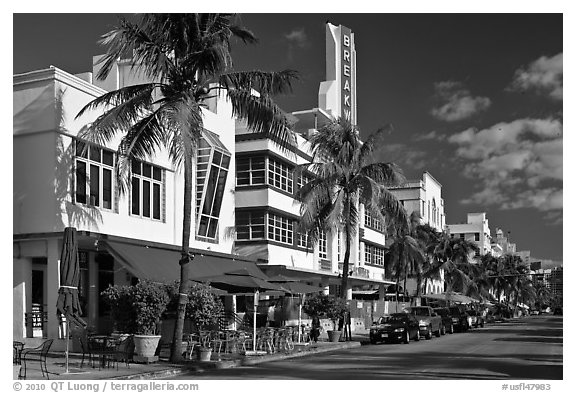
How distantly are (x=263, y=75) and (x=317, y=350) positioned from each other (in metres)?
11.4

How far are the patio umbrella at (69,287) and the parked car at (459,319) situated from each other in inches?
1323

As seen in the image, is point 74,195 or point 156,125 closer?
point 156,125

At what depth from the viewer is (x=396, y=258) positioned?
195 ft

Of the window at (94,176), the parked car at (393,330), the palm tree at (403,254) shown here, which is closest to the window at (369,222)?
the palm tree at (403,254)

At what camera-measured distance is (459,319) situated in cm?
Answer: 4944

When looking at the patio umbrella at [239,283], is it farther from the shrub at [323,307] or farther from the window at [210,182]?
the shrub at [323,307]

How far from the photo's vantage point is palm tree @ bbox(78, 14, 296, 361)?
64.5 ft

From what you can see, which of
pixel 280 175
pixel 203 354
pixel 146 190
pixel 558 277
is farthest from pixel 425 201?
pixel 203 354

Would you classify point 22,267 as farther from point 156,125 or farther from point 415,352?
point 415,352

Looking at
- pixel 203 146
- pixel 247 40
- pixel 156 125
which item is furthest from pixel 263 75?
pixel 203 146

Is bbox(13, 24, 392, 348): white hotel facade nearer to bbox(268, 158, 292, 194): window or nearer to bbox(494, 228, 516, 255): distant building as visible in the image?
bbox(268, 158, 292, 194): window

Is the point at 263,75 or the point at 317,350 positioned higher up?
the point at 263,75

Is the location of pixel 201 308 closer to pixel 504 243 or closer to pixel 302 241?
pixel 302 241
